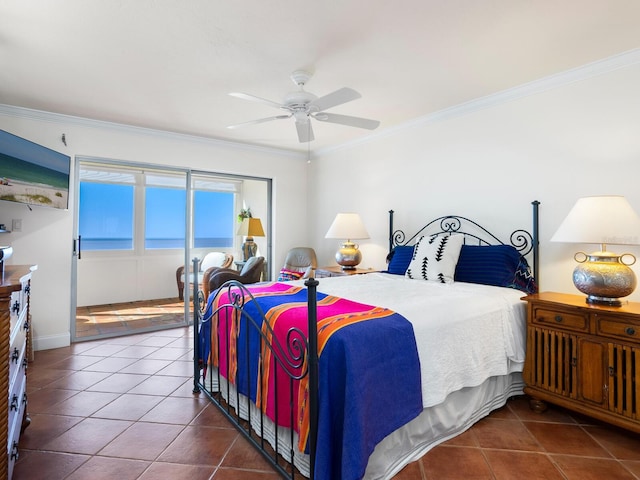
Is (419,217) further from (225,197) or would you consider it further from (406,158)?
(225,197)

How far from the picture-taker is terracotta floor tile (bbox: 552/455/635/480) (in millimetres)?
1692

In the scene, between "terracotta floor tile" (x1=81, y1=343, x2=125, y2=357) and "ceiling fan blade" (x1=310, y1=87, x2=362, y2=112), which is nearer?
"ceiling fan blade" (x1=310, y1=87, x2=362, y2=112)

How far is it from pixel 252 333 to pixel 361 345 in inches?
29.1

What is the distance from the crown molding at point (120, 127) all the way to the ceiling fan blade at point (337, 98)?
254 centimetres

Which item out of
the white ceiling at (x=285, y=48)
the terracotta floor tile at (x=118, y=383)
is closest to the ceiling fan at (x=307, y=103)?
the white ceiling at (x=285, y=48)

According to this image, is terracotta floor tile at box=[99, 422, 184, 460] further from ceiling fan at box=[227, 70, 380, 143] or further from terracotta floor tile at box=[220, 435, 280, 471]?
ceiling fan at box=[227, 70, 380, 143]

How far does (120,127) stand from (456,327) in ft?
13.1

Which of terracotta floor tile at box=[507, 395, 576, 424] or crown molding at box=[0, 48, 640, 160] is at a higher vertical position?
crown molding at box=[0, 48, 640, 160]

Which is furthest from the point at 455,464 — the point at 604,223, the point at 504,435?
the point at 604,223

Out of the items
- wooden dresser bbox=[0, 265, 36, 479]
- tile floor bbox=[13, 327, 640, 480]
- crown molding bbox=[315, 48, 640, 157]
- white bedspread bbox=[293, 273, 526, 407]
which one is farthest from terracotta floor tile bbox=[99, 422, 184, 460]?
crown molding bbox=[315, 48, 640, 157]

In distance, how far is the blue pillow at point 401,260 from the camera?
133 inches

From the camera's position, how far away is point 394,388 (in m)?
1.61

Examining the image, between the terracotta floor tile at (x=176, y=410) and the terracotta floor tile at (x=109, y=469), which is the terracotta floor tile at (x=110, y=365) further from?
the terracotta floor tile at (x=109, y=469)

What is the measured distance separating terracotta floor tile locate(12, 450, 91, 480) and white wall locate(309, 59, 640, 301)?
3.35m
